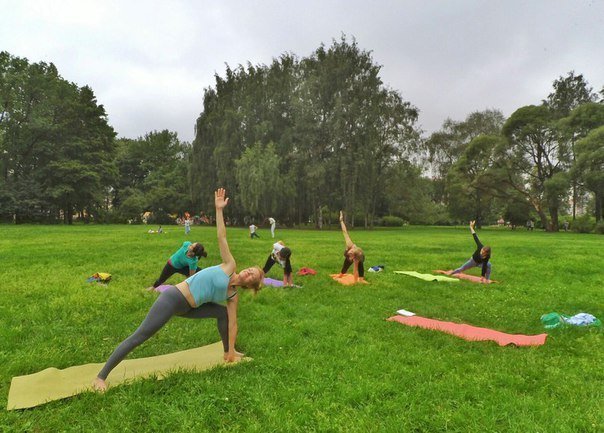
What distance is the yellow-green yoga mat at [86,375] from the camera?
436 cm

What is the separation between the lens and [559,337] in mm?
6641

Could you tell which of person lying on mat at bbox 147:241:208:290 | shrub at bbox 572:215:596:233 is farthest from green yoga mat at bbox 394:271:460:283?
shrub at bbox 572:215:596:233

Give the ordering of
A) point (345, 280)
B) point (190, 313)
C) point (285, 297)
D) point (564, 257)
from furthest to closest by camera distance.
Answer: point (564, 257), point (345, 280), point (285, 297), point (190, 313)

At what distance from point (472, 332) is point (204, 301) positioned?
15.8ft

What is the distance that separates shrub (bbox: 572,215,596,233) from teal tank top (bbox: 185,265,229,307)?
48550mm

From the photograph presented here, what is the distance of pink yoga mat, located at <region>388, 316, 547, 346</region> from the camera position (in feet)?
20.9

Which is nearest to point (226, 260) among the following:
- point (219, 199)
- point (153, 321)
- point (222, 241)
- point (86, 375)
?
point (222, 241)

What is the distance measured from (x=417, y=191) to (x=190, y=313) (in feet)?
166

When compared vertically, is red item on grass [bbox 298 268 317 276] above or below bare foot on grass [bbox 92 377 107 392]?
above

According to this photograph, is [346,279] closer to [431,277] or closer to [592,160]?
[431,277]

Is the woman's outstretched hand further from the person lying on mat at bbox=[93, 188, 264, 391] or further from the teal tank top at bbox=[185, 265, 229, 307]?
the teal tank top at bbox=[185, 265, 229, 307]

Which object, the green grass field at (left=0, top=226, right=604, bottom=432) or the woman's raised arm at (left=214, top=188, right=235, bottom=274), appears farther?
the woman's raised arm at (left=214, top=188, right=235, bottom=274)

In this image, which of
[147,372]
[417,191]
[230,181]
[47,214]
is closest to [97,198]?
[47,214]

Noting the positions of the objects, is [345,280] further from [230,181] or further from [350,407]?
[230,181]
